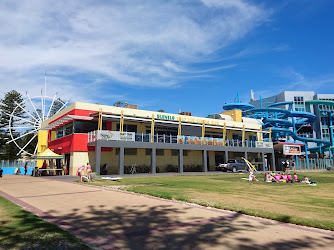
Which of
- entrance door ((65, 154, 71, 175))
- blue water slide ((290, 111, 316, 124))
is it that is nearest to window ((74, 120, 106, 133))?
entrance door ((65, 154, 71, 175))

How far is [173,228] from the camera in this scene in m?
5.43

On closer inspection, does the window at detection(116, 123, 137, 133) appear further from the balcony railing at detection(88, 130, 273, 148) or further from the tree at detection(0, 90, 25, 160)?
the tree at detection(0, 90, 25, 160)

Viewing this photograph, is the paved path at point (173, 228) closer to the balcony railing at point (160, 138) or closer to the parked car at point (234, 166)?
the balcony railing at point (160, 138)

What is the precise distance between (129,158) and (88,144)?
5.04 metres

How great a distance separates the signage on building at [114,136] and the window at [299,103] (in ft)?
212

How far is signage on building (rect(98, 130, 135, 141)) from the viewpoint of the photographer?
82.7ft

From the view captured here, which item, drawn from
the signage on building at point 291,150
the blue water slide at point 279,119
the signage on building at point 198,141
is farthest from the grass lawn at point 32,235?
the blue water slide at point 279,119

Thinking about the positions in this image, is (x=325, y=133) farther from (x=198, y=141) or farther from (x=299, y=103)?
(x=198, y=141)

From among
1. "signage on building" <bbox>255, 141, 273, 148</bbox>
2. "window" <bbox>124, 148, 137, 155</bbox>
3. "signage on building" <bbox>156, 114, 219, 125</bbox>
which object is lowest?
"window" <bbox>124, 148, 137, 155</bbox>

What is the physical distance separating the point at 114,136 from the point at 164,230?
21.1 meters

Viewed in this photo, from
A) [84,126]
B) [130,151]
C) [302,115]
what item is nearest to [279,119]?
[302,115]

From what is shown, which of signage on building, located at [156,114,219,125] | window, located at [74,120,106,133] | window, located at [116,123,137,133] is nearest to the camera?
window, located at [74,120,106,133]

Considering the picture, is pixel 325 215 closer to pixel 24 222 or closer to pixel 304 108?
pixel 24 222

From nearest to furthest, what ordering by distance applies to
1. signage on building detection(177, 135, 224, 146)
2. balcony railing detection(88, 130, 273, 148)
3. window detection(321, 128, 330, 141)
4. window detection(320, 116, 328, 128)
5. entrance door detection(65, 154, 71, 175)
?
1. balcony railing detection(88, 130, 273, 148)
2. entrance door detection(65, 154, 71, 175)
3. signage on building detection(177, 135, 224, 146)
4. window detection(321, 128, 330, 141)
5. window detection(320, 116, 328, 128)
